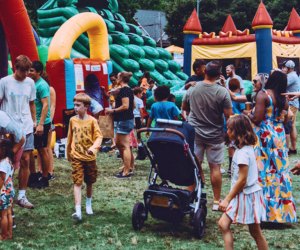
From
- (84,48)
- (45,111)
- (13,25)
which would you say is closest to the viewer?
(45,111)

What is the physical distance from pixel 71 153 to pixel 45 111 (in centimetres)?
133

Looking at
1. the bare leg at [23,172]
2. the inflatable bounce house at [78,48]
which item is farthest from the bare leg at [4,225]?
the inflatable bounce house at [78,48]

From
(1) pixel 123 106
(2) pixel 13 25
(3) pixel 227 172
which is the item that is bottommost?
(3) pixel 227 172

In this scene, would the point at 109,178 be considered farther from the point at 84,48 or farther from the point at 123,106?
the point at 84,48

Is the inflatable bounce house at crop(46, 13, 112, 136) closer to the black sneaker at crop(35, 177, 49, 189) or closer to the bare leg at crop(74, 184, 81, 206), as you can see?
the black sneaker at crop(35, 177, 49, 189)

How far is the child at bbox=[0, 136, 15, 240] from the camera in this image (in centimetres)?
493

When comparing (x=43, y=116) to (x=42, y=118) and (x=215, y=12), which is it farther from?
(x=215, y=12)

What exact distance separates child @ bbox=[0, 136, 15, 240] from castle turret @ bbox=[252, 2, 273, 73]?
46.6ft

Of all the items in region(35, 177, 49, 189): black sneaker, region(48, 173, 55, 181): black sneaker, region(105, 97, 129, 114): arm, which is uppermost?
region(105, 97, 129, 114): arm

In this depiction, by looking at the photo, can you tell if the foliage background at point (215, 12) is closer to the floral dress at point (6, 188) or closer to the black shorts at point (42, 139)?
the black shorts at point (42, 139)

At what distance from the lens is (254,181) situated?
4418 millimetres


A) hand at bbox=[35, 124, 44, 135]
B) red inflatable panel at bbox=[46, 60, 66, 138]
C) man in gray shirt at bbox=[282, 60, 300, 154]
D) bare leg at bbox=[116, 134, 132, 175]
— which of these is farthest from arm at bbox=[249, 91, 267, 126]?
red inflatable panel at bbox=[46, 60, 66, 138]

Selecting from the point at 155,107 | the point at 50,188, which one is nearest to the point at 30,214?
the point at 50,188

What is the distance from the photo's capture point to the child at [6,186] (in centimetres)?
493
